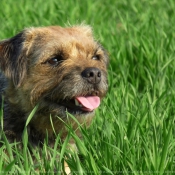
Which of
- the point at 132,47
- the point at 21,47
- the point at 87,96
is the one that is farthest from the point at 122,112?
the point at 132,47

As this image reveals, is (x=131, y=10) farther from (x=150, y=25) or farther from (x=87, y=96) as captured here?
(x=87, y=96)

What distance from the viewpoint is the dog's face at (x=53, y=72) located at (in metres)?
4.72

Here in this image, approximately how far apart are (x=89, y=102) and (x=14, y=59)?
27.8 inches

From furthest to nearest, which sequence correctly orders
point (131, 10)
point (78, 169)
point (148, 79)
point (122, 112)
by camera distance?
point (131, 10) → point (148, 79) → point (122, 112) → point (78, 169)

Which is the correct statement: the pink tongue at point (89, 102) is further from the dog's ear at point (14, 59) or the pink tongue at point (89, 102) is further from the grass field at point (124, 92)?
the dog's ear at point (14, 59)

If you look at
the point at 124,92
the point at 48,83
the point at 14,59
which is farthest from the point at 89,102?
the point at 14,59

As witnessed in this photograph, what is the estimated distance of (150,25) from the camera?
7.19m

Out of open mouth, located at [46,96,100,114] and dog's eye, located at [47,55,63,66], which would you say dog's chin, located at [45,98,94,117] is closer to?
open mouth, located at [46,96,100,114]

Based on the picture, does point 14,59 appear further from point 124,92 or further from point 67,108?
point 124,92

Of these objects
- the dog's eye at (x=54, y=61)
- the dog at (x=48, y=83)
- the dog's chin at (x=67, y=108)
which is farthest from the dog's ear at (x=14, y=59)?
the dog's chin at (x=67, y=108)

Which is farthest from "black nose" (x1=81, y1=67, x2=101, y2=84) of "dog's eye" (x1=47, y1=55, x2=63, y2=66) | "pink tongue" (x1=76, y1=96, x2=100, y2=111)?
"dog's eye" (x1=47, y1=55, x2=63, y2=66)

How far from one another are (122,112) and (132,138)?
44cm

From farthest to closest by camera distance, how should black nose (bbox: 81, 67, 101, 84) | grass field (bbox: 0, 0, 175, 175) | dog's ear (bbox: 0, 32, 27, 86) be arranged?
dog's ear (bbox: 0, 32, 27, 86), black nose (bbox: 81, 67, 101, 84), grass field (bbox: 0, 0, 175, 175)

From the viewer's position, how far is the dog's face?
15.5 feet
